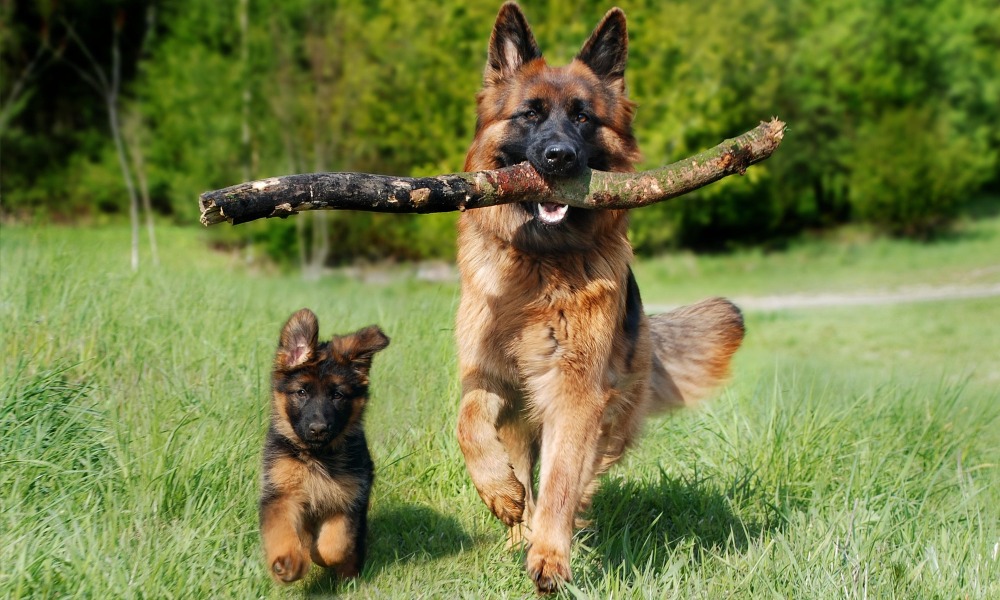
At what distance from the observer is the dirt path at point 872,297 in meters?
24.2

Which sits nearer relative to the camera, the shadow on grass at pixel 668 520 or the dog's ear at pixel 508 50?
the shadow on grass at pixel 668 520

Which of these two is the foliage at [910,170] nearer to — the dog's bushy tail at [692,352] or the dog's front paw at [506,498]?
the dog's bushy tail at [692,352]

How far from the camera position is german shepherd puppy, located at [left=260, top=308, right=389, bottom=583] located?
4508 millimetres

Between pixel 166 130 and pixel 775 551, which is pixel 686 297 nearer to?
pixel 166 130

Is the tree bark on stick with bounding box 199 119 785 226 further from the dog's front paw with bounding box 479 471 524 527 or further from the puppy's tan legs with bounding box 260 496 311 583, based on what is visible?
the puppy's tan legs with bounding box 260 496 311 583

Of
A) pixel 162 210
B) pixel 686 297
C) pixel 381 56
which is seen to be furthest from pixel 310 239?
pixel 686 297

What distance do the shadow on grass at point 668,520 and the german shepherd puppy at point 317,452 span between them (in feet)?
4.27

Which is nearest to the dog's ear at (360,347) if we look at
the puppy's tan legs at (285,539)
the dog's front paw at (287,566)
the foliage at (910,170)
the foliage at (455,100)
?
the puppy's tan legs at (285,539)

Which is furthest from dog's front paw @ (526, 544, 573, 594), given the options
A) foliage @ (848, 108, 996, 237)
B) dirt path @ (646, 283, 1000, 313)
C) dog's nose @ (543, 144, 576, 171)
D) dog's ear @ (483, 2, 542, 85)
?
foliage @ (848, 108, 996, 237)

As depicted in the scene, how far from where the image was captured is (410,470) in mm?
5707

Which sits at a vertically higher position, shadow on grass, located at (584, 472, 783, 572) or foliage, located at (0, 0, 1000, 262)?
foliage, located at (0, 0, 1000, 262)

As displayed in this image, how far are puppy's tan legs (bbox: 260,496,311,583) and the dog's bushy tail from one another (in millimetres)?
2454

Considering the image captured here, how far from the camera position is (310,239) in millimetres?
27547

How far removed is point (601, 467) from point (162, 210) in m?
30.8
